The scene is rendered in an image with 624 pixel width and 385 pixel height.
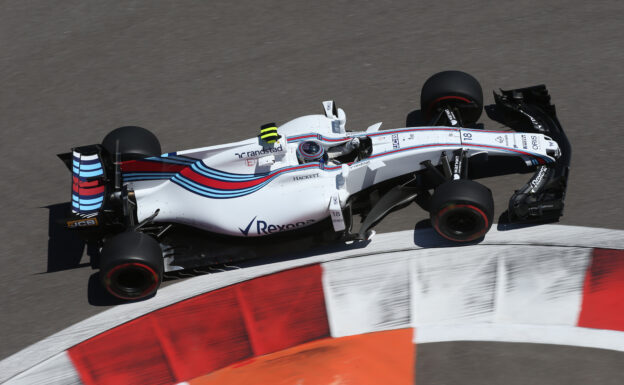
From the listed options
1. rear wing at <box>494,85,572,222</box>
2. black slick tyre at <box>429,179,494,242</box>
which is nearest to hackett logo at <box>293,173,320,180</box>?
black slick tyre at <box>429,179,494,242</box>

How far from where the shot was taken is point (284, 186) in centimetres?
734

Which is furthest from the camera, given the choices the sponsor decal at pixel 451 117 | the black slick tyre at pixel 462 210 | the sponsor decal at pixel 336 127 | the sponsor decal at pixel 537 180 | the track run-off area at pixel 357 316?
the sponsor decal at pixel 451 117

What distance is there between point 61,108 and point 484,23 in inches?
243

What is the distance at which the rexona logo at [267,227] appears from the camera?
7.29m

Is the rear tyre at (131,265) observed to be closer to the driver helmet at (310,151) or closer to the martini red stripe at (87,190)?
the martini red stripe at (87,190)

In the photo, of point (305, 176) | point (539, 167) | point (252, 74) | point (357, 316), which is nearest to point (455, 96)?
point (539, 167)

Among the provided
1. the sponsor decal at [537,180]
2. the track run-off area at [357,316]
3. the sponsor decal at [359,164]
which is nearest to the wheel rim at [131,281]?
the track run-off area at [357,316]

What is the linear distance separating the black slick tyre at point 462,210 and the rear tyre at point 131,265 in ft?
8.83

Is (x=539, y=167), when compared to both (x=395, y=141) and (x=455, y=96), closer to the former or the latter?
(x=455, y=96)

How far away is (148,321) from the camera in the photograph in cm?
721

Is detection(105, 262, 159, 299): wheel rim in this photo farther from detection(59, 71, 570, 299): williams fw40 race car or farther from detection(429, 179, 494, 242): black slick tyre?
detection(429, 179, 494, 242): black slick tyre

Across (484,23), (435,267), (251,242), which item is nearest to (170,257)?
(251,242)

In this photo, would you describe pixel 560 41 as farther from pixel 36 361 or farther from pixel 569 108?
A: pixel 36 361

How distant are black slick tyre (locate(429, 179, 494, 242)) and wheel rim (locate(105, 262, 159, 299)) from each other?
2772 millimetres
